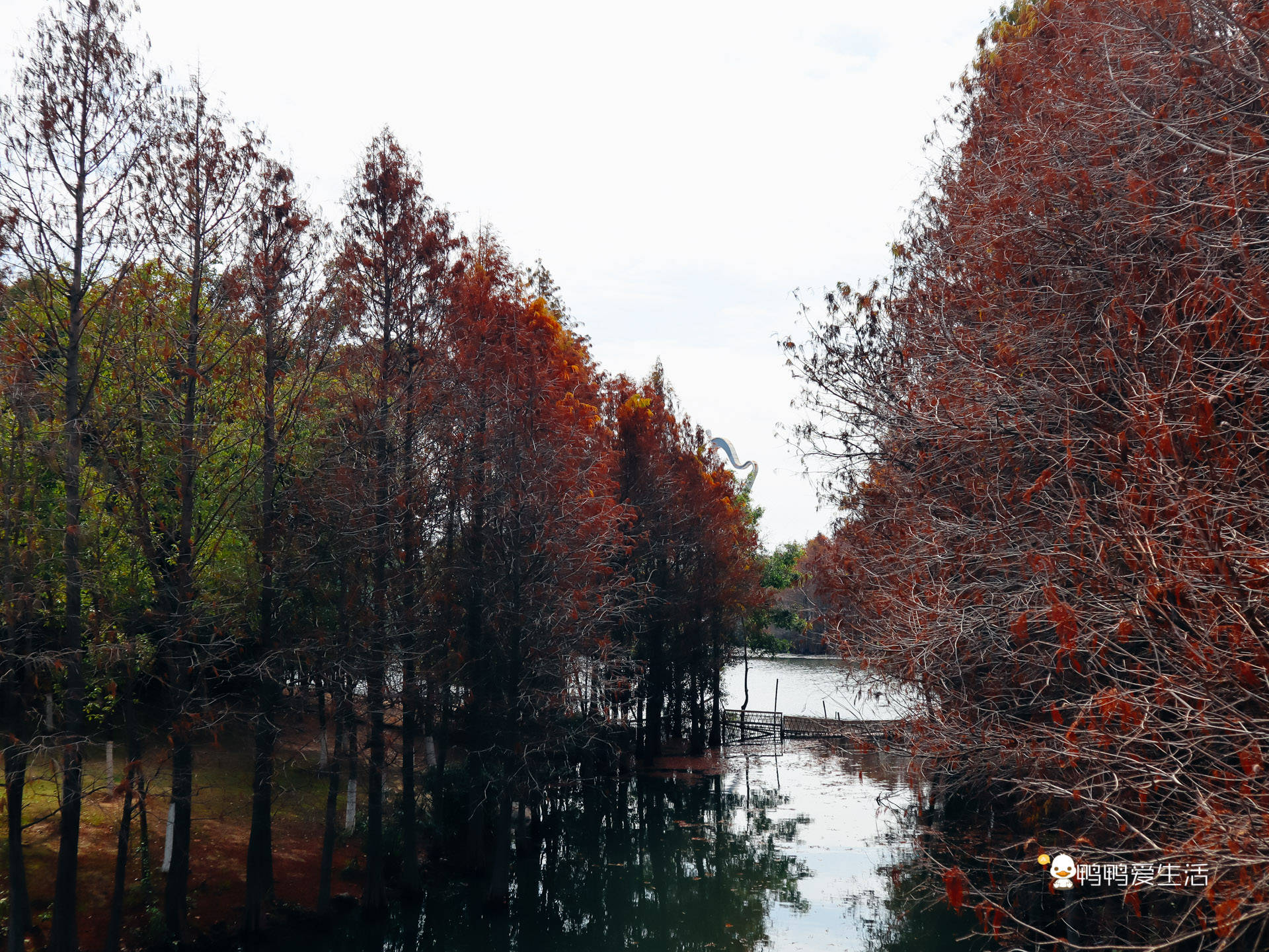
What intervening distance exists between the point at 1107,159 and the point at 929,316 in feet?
14.0

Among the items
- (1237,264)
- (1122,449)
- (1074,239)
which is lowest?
(1122,449)

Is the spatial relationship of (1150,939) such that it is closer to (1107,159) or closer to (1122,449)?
(1122,449)

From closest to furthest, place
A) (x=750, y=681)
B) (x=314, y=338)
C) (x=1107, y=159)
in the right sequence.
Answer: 1. (x=1107, y=159)
2. (x=314, y=338)
3. (x=750, y=681)

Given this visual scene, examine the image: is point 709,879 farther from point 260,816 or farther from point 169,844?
point 169,844

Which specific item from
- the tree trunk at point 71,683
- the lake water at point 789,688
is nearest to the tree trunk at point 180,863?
the tree trunk at point 71,683

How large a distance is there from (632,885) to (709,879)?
6.25 feet

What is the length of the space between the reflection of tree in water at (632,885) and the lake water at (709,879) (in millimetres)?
50

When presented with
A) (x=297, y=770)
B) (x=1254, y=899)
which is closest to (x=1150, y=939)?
(x=1254, y=899)

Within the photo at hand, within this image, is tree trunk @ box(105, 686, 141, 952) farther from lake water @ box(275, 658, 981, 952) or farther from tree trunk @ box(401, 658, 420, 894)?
tree trunk @ box(401, 658, 420, 894)

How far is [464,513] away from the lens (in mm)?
20781

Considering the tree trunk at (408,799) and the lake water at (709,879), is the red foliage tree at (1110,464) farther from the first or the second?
the tree trunk at (408,799)

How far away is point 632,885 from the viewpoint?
2253 cm

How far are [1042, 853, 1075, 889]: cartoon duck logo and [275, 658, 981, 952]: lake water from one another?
2.70 metres

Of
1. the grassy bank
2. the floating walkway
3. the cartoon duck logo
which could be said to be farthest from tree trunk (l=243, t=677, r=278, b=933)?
the floating walkway
